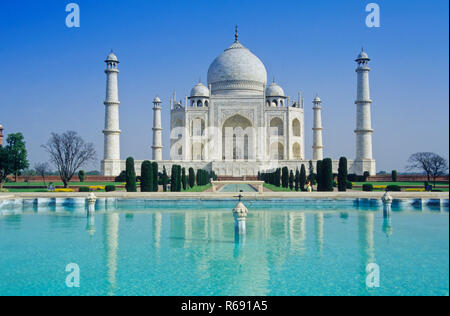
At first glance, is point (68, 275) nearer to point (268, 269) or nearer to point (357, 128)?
point (268, 269)

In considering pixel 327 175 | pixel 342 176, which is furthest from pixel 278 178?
pixel 327 175

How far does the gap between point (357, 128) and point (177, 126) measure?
1271 centimetres

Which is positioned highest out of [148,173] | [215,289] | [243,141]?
[243,141]

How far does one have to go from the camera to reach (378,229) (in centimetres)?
660

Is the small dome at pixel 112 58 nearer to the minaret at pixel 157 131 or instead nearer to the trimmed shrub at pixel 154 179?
the minaret at pixel 157 131

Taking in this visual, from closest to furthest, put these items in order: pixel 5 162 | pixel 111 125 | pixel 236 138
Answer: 1. pixel 5 162
2. pixel 111 125
3. pixel 236 138

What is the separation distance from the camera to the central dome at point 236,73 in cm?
3123

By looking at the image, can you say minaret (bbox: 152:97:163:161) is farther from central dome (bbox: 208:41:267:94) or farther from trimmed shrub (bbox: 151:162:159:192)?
trimmed shrub (bbox: 151:162:159:192)

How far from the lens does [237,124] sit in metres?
30.9

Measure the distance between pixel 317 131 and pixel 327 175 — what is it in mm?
15464

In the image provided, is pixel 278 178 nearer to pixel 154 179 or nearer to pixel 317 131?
pixel 154 179

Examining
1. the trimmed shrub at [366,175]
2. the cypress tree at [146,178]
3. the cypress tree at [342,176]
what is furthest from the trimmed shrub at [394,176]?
the cypress tree at [146,178]
